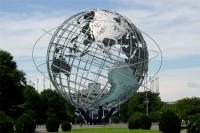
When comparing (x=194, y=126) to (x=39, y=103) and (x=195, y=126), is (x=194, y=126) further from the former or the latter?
(x=39, y=103)

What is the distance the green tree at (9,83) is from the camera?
55.7m

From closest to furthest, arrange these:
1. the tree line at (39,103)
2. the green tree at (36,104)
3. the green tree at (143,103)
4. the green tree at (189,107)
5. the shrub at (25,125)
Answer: the shrub at (25,125) < the tree line at (39,103) < the green tree at (189,107) < the green tree at (36,104) < the green tree at (143,103)

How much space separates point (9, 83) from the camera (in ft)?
184

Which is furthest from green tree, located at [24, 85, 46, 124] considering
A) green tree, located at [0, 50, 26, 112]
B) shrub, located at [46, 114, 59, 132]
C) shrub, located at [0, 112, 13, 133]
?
shrub, located at [0, 112, 13, 133]

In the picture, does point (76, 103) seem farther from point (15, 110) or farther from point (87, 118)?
point (15, 110)

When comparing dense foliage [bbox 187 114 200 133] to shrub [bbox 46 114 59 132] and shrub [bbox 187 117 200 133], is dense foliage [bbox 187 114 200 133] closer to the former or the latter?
shrub [bbox 187 117 200 133]

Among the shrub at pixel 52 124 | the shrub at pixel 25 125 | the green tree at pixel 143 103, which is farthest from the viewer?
the green tree at pixel 143 103

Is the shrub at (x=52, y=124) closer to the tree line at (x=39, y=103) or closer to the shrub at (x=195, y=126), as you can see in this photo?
the tree line at (x=39, y=103)

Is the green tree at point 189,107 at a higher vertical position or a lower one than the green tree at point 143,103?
lower

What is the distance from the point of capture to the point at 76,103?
163ft

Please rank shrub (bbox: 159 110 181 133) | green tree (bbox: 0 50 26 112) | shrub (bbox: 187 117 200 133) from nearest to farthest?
shrub (bbox: 187 117 200 133) → shrub (bbox: 159 110 181 133) → green tree (bbox: 0 50 26 112)

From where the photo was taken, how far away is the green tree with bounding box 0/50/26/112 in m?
55.7

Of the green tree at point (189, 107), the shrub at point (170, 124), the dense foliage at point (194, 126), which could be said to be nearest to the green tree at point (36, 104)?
the green tree at point (189, 107)

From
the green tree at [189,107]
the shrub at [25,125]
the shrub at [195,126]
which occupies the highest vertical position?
the green tree at [189,107]
